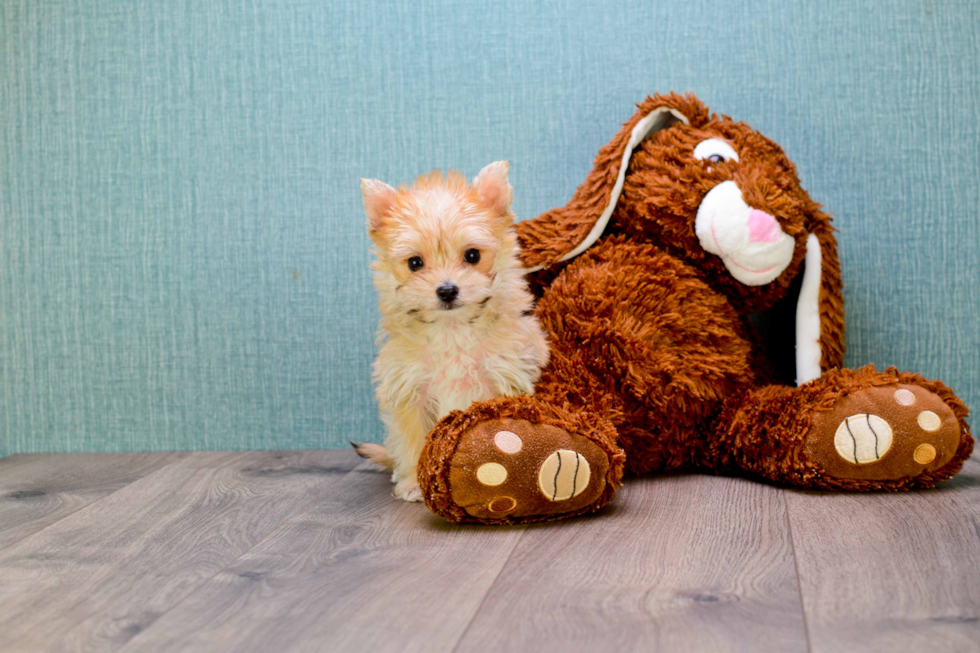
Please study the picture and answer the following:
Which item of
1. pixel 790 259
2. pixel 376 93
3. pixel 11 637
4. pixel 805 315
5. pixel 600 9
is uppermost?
pixel 600 9

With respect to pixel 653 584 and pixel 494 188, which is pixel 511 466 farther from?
pixel 494 188

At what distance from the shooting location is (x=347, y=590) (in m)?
0.88

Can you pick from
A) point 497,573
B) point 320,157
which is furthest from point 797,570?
point 320,157

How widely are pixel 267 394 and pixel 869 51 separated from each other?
4.77 feet

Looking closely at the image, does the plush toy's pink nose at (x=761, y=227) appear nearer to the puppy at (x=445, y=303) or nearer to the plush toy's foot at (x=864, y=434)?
the plush toy's foot at (x=864, y=434)

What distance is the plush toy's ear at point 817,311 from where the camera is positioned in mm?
1450

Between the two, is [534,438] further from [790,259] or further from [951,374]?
[951,374]

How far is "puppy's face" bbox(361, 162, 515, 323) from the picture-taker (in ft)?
3.76

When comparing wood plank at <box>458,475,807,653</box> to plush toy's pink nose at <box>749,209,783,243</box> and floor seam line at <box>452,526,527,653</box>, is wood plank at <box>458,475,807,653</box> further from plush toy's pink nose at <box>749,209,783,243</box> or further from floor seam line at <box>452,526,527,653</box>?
plush toy's pink nose at <box>749,209,783,243</box>

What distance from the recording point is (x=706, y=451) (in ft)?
4.56

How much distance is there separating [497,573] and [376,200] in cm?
59

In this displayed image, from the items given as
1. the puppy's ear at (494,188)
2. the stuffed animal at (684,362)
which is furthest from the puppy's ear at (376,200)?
the stuffed animal at (684,362)

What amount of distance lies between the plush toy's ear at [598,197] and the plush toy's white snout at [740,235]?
168 mm

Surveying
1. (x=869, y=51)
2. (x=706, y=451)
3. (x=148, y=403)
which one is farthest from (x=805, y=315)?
(x=148, y=403)
